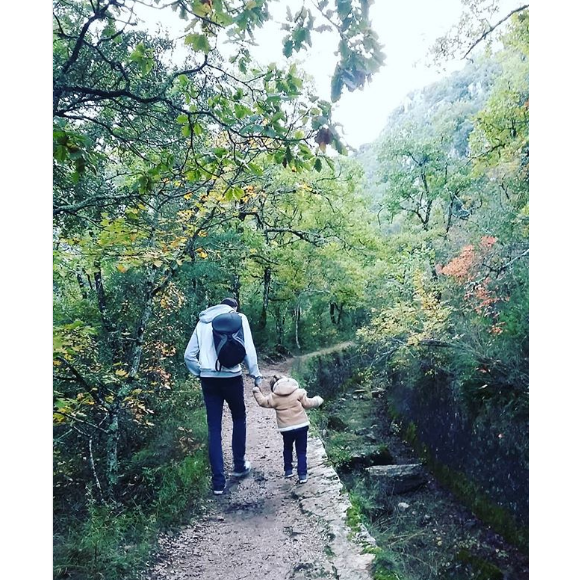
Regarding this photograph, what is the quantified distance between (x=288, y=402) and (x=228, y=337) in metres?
0.48

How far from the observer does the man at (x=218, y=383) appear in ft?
6.55

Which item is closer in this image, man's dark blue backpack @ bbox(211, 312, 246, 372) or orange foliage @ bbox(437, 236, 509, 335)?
orange foliage @ bbox(437, 236, 509, 335)

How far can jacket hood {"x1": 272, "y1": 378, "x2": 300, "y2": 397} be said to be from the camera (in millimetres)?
2076

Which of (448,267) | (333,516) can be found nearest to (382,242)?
(448,267)

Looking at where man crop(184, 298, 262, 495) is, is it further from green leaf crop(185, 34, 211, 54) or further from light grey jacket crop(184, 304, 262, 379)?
green leaf crop(185, 34, 211, 54)

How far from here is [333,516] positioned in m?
1.98

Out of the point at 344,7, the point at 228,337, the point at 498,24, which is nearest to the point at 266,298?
the point at 228,337

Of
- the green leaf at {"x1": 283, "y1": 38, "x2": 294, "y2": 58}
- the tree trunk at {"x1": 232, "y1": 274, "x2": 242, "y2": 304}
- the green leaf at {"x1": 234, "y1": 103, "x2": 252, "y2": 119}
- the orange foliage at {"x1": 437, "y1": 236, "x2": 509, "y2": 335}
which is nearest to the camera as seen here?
the green leaf at {"x1": 283, "y1": 38, "x2": 294, "y2": 58}

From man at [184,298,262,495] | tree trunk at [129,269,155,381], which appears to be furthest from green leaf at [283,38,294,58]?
tree trunk at [129,269,155,381]

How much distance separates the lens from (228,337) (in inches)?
77.7

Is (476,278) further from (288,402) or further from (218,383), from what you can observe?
(218,383)

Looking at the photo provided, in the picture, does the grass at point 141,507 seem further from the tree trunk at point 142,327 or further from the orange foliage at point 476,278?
the orange foliage at point 476,278
